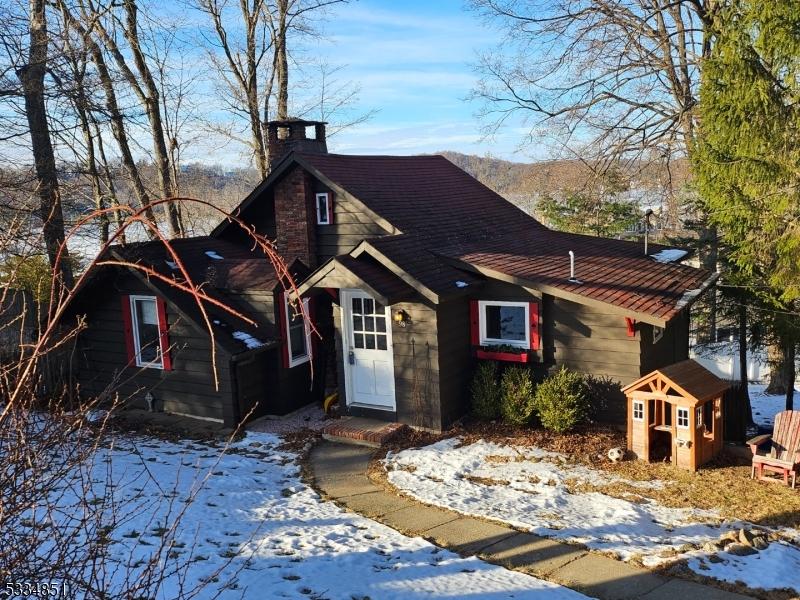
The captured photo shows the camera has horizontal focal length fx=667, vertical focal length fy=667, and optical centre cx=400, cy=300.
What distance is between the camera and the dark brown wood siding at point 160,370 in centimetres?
1270

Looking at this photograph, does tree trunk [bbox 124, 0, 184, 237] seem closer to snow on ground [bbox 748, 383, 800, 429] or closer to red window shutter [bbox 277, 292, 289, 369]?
red window shutter [bbox 277, 292, 289, 369]

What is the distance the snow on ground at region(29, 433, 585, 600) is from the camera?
21.6 ft

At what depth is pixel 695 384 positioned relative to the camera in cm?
1015

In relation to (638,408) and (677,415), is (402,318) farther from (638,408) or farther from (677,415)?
(677,415)

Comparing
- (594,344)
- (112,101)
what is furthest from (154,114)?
(594,344)

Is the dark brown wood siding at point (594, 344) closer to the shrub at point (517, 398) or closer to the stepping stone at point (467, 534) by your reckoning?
the shrub at point (517, 398)

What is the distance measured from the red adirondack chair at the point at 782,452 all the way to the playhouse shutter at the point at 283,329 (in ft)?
26.9

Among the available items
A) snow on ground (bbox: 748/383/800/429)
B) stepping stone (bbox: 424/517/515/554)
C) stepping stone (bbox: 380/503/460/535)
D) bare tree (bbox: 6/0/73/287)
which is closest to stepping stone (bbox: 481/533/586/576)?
stepping stone (bbox: 424/517/515/554)

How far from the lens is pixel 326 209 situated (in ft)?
46.2

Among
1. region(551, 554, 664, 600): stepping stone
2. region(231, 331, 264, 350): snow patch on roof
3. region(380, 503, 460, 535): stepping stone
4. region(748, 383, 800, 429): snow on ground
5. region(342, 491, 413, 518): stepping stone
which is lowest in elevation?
region(748, 383, 800, 429): snow on ground

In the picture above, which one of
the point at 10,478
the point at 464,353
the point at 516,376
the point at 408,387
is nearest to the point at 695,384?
the point at 516,376

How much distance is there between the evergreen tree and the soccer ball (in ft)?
14.6

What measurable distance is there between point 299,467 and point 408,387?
248 centimetres

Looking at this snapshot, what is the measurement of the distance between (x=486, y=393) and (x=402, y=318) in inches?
80.0
